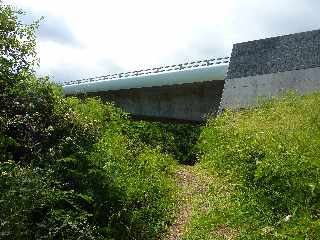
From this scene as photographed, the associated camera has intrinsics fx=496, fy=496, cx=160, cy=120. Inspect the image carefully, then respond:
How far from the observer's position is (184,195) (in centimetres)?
Result: 1786

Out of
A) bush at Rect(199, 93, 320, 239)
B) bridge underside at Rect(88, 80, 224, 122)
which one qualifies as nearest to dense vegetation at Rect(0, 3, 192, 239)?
bush at Rect(199, 93, 320, 239)

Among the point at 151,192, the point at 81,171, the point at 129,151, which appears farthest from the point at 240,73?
the point at 81,171

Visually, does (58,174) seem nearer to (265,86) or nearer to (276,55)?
(265,86)

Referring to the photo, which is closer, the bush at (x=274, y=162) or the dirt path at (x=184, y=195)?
the bush at (x=274, y=162)

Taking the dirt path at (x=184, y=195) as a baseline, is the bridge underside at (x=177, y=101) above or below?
above

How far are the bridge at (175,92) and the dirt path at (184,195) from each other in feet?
26.8

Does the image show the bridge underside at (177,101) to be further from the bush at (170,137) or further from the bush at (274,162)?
the bush at (274,162)

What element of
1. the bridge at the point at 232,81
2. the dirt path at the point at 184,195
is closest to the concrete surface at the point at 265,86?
the bridge at the point at 232,81

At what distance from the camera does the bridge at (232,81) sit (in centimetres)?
2766

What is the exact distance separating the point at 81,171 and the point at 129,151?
5357 mm

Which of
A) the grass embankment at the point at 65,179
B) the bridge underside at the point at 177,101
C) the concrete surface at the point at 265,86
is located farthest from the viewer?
the bridge underside at the point at 177,101

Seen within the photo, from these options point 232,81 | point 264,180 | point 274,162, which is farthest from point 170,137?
point 264,180

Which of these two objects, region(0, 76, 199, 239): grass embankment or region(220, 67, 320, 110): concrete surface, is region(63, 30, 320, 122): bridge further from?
region(0, 76, 199, 239): grass embankment

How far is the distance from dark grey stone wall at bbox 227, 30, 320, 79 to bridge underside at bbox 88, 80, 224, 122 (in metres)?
1.73
